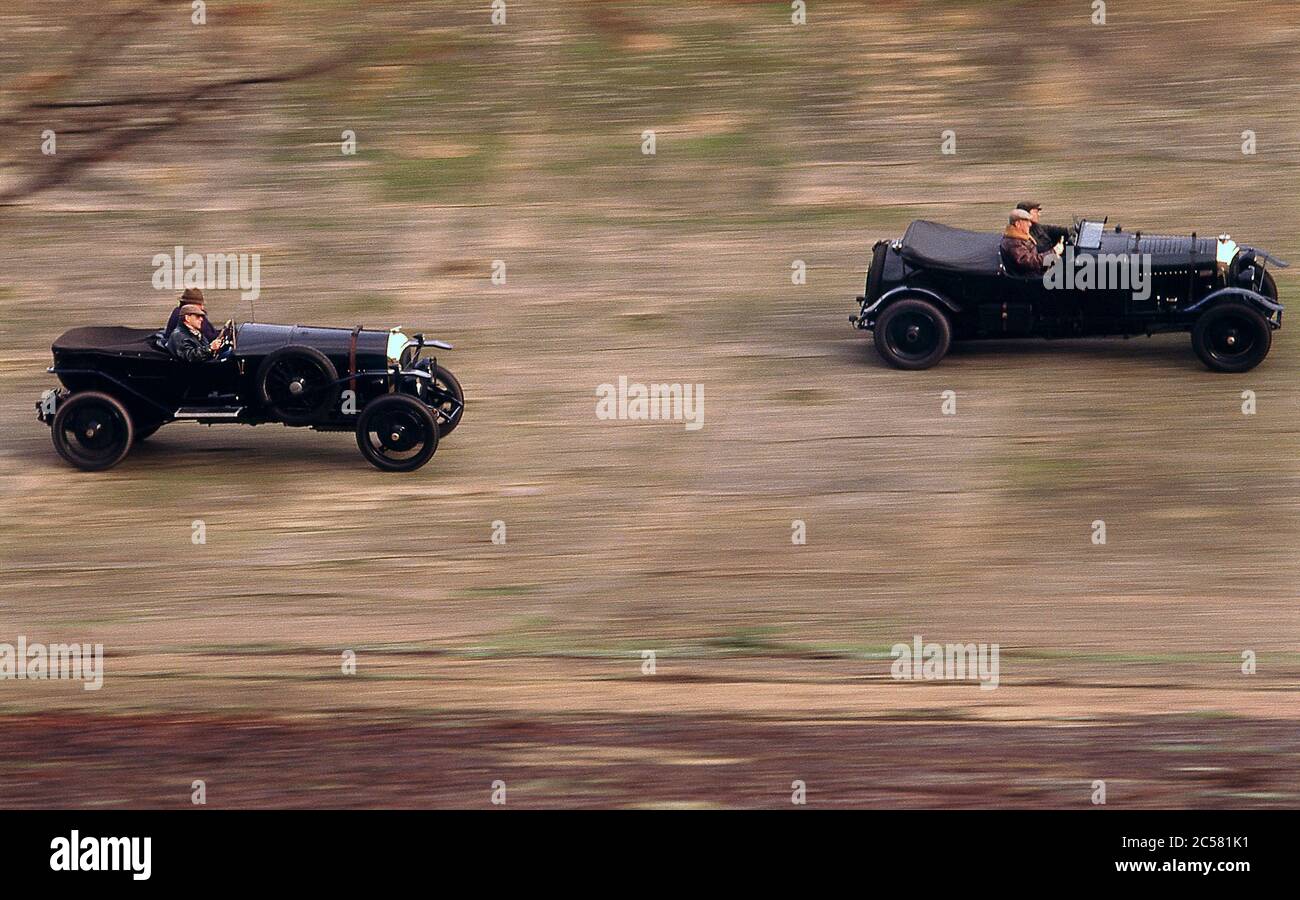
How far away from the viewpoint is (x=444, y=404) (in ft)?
42.8

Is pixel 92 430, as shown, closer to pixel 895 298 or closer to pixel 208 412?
pixel 208 412

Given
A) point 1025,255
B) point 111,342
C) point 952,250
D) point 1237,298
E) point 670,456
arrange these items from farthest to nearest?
1. point 952,250
2. point 1025,255
3. point 1237,298
4. point 670,456
5. point 111,342

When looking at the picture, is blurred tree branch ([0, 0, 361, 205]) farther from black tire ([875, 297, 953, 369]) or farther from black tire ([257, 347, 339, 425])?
black tire ([875, 297, 953, 369])

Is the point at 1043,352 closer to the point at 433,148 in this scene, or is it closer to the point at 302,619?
the point at 302,619

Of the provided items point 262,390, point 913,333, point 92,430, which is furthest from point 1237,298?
point 92,430

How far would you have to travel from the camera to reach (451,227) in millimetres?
18938

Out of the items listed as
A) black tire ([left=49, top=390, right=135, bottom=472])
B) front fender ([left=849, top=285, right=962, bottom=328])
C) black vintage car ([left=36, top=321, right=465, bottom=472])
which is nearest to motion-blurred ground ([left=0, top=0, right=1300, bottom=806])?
black tire ([left=49, top=390, right=135, bottom=472])

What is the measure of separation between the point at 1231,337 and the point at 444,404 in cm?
666

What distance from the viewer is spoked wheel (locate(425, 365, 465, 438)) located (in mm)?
12789

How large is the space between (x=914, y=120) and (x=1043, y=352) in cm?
706

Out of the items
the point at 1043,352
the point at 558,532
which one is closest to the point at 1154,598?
the point at 558,532

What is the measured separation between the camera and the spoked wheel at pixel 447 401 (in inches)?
504

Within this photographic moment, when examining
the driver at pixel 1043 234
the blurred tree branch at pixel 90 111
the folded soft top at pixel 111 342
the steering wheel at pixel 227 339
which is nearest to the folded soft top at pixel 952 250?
the driver at pixel 1043 234

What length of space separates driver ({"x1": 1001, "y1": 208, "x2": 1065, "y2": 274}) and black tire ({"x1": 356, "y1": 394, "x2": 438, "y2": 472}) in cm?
512
